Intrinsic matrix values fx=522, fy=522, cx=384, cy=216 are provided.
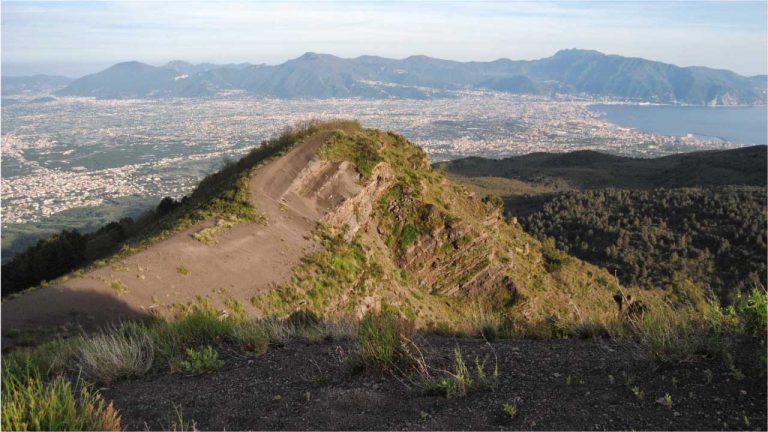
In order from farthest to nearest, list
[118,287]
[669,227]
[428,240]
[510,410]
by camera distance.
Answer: [669,227]
[428,240]
[118,287]
[510,410]

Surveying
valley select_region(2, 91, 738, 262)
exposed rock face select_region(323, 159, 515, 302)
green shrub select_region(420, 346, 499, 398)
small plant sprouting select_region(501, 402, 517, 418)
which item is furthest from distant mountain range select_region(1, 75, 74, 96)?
small plant sprouting select_region(501, 402, 517, 418)

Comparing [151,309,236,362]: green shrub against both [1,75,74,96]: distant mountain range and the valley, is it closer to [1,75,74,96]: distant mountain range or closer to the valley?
the valley

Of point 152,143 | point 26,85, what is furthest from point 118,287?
point 26,85

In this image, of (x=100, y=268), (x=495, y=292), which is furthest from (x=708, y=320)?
(x=495, y=292)

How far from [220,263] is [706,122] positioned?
186098mm

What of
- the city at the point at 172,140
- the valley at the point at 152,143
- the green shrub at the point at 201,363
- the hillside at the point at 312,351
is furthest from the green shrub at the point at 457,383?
the city at the point at 172,140

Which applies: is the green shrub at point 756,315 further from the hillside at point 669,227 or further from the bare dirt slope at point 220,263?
the hillside at point 669,227

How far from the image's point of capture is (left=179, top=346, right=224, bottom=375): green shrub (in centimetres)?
597

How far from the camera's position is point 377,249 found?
1870 centimetres

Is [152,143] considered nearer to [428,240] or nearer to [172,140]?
[172,140]

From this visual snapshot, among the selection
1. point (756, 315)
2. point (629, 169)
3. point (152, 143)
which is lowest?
point (629, 169)

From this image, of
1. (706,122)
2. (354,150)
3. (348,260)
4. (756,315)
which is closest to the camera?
(756,315)

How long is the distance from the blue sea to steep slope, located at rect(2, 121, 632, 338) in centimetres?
12592

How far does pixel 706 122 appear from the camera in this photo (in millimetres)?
164125
